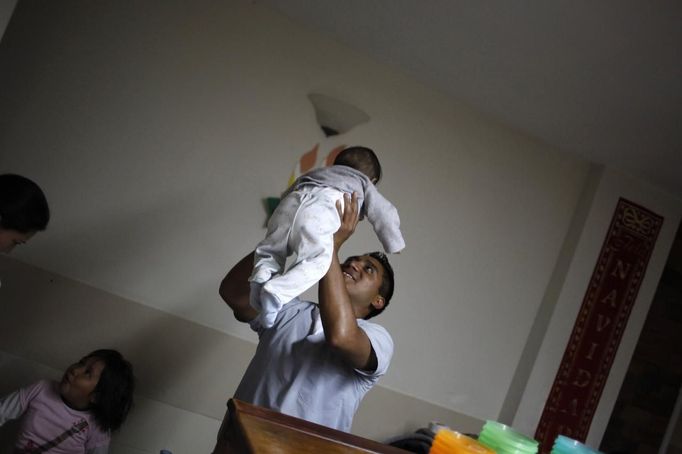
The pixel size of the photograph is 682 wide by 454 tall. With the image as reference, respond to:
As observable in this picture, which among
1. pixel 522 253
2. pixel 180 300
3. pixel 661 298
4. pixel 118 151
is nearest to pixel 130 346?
pixel 180 300

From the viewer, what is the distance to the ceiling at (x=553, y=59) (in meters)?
2.16

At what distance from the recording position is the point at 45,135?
8.95 feet

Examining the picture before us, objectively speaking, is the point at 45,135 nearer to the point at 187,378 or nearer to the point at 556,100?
the point at 187,378

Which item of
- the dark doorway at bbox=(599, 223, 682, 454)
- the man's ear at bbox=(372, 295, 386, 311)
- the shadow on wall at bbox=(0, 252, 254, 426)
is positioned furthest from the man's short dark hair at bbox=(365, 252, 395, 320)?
the dark doorway at bbox=(599, 223, 682, 454)

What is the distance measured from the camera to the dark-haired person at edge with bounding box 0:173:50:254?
1883mm

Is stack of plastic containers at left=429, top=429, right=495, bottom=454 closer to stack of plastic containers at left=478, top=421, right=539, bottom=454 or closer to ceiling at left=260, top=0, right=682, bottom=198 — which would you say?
stack of plastic containers at left=478, top=421, right=539, bottom=454

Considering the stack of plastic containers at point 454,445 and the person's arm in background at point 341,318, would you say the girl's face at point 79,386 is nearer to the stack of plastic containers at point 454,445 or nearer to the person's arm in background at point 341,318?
the person's arm in background at point 341,318

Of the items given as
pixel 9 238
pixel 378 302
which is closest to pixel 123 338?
pixel 9 238

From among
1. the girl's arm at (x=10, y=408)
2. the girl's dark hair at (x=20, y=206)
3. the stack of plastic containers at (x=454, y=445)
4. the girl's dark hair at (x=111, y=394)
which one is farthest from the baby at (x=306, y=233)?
the girl's arm at (x=10, y=408)

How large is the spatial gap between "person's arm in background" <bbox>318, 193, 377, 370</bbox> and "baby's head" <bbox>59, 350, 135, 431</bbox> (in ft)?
4.00

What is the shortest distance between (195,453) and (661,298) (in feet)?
8.91

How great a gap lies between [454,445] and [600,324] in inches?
102

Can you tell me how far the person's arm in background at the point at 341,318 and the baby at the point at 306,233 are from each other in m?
0.04

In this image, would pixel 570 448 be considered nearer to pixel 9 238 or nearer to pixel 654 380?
pixel 9 238
